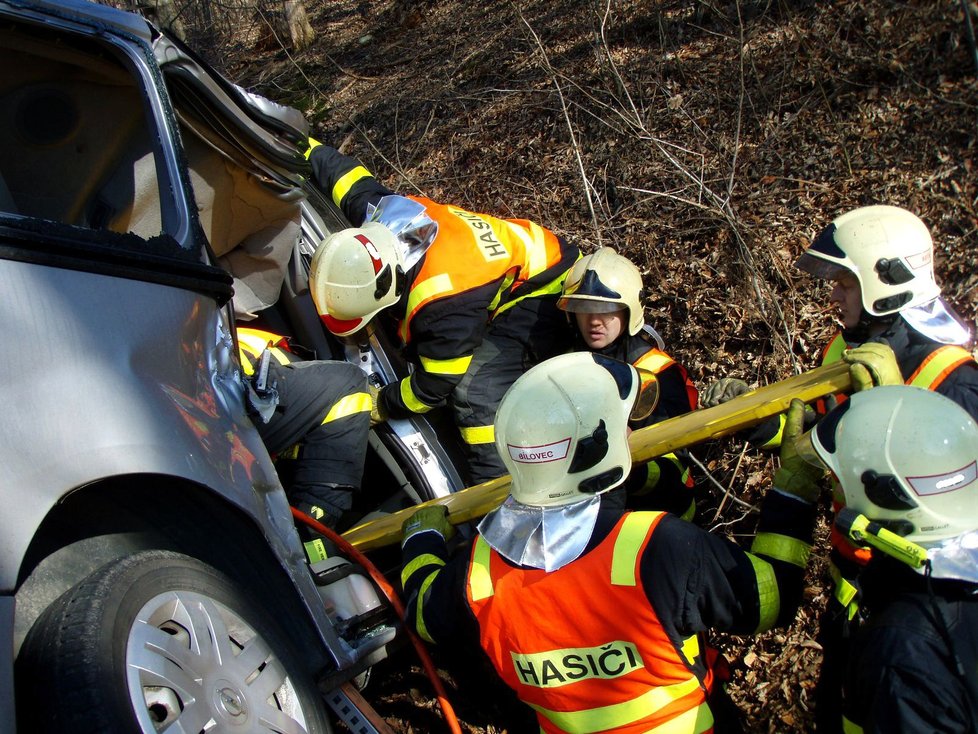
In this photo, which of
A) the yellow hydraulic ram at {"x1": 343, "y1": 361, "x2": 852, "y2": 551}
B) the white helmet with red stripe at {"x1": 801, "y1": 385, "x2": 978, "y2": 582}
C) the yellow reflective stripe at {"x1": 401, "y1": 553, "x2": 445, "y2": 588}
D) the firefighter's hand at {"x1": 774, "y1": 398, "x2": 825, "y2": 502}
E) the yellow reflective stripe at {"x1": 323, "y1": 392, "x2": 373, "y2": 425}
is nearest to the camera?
the white helmet with red stripe at {"x1": 801, "y1": 385, "x2": 978, "y2": 582}

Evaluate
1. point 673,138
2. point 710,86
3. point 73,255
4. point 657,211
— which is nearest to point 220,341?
point 73,255

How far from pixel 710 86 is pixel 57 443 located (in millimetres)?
5573

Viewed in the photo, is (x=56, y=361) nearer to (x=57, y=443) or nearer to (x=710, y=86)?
(x=57, y=443)

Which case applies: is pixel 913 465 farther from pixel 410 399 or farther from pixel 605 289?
pixel 410 399

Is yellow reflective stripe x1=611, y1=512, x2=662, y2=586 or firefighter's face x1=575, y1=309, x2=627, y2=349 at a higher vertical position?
firefighter's face x1=575, y1=309, x2=627, y2=349

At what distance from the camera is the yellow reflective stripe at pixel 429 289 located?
13.1 ft

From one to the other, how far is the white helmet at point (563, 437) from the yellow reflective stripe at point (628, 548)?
147 millimetres

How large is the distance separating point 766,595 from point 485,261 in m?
2.20

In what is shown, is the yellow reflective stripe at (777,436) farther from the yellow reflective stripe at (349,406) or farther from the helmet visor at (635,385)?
the yellow reflective stripe at (349,406)

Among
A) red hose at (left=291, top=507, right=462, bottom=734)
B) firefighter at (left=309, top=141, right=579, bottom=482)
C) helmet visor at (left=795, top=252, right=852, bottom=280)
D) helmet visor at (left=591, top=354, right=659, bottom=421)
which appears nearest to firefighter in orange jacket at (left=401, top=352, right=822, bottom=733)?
helmet visor at (left=591, top=354, right=659, bottom=421)

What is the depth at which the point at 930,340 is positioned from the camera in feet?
10.4

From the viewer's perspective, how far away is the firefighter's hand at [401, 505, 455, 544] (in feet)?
10.2

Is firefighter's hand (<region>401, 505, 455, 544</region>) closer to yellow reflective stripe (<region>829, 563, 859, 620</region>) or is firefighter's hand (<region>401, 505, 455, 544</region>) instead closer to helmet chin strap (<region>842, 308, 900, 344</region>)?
yellow reflective stripe (<region>829, 563, 859, 620</region>)

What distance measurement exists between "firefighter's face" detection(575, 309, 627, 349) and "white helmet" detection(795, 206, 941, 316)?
1.06 m
